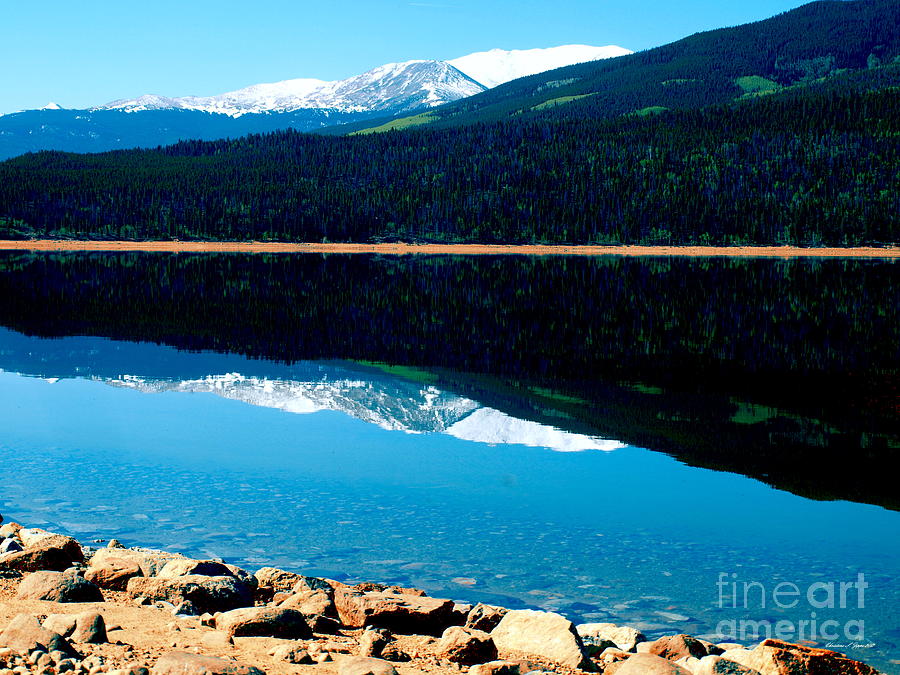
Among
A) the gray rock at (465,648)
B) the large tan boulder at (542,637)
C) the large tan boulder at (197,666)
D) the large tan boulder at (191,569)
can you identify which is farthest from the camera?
the large tan boulder at (191,569)

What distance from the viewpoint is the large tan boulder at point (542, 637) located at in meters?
9.77

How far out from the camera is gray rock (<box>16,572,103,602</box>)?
10.8 m

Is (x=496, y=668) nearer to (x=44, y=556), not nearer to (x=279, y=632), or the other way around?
(x=279, y=632)

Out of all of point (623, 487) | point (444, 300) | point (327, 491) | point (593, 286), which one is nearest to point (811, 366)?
point (623, 487)

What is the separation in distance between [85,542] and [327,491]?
13.8ft

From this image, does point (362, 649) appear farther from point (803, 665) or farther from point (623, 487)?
point (623, 487)

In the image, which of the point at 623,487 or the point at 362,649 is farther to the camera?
the point at 623,487

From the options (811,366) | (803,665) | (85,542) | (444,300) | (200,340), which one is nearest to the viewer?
(803,665)

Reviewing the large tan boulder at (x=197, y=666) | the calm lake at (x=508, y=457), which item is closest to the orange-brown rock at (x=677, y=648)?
the calm lake at (x=508, y=457)

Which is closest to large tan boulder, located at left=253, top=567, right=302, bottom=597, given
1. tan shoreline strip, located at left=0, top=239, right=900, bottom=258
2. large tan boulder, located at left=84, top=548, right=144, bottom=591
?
large tan boulder, located at left=84, top=548, right=144, bottom=591

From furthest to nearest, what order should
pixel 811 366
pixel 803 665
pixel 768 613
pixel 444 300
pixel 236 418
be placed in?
pixel 444 300
pixel 811 366
pixel 236 418
pixel 768 613
pixel 803 665

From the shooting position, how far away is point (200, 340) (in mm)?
41125

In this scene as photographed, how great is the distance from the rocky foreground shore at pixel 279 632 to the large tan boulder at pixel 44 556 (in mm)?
19

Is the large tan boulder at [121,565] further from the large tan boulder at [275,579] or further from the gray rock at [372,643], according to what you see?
the gray rock at [372,643]
